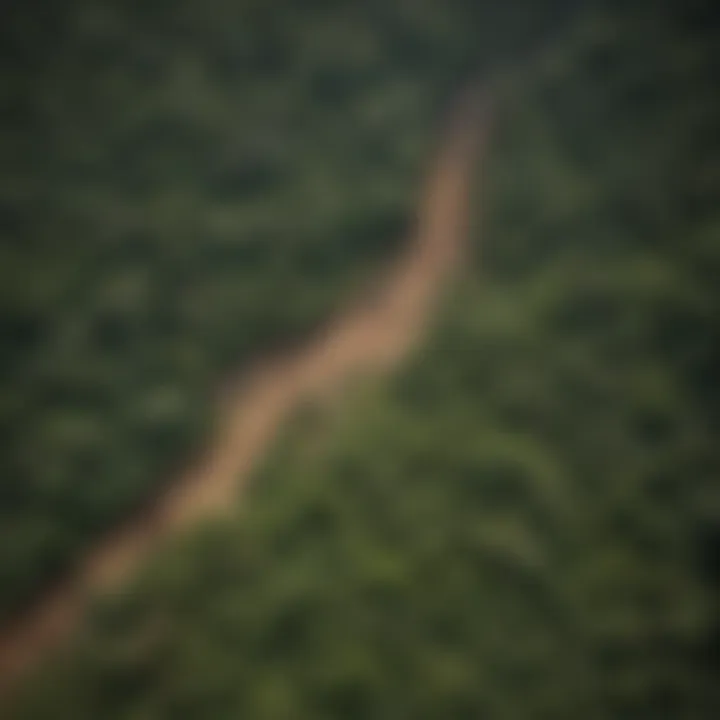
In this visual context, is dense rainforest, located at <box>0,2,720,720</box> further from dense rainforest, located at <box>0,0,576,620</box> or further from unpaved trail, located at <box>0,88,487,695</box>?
unpaved trail, located at <box>0,88,487,695</box>

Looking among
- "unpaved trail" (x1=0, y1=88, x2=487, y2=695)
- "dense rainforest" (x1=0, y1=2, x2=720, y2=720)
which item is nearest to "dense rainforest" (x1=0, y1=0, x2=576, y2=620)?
"dense rainforest" (x1=0, y1=2, x2=720, y2=720)

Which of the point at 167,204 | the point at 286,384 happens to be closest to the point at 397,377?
the point at 286,384

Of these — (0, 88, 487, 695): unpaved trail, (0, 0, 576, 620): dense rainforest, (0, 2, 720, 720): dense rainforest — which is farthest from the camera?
(0, 0, 576, 620): dense rainforest

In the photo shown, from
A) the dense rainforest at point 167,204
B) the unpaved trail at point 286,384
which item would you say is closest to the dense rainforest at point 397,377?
the dense rainforest at point 167,204

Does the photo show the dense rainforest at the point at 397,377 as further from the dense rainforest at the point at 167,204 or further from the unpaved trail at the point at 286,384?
the unpaved trail at the point at 286,384

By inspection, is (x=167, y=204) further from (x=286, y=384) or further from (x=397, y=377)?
(x=397, y=377)

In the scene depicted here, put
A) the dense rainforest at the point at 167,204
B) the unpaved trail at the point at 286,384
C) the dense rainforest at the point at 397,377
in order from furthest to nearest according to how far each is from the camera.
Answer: the dense rainforest at the point at 167,204 < the unpaved trail at the point at 286,384 < the dense rainforest at the point at 397,377
